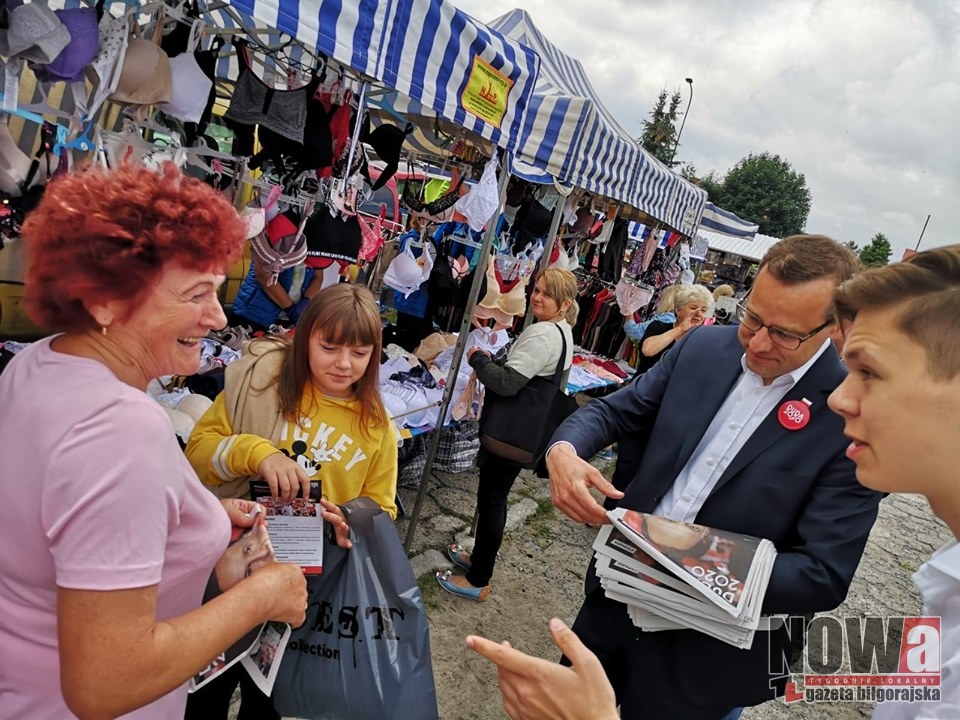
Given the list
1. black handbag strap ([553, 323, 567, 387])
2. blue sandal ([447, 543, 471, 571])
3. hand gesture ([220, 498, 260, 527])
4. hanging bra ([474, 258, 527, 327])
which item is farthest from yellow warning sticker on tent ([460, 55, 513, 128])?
blue sandal ([447, 543, 471, 571])

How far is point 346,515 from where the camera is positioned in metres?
1.53

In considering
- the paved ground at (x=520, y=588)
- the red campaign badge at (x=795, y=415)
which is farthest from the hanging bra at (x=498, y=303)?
the red campaign badge at (x=795, y=415)

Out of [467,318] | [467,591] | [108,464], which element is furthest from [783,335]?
[467,591]

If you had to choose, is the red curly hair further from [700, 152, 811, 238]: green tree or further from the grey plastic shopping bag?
[700, 152, 811, 238]: green tree

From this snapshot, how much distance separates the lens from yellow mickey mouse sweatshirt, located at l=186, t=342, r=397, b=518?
69.4 inches

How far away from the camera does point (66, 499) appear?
82cm

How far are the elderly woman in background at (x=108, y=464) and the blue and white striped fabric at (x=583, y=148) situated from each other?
277cm

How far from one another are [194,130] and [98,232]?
252cm

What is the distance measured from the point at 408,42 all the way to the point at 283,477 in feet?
6.31

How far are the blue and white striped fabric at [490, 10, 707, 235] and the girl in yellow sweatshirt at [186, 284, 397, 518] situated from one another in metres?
2.06

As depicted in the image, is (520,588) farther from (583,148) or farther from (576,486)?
(583,148)

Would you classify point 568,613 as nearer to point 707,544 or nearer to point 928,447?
point 707,544

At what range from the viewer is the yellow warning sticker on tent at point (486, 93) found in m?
2.75

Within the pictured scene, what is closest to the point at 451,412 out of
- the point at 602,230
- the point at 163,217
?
the point at 163,217
